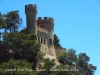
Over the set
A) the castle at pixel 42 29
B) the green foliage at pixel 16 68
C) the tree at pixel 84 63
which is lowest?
the green foliage at pixel 16 68

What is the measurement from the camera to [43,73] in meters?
73.4

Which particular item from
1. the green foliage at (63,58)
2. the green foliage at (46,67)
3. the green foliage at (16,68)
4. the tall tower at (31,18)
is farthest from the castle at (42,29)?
the green foliage at (16,68)

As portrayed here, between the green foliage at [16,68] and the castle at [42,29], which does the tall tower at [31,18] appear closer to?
the castle at [42,29]

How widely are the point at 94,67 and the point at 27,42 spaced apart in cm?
1930

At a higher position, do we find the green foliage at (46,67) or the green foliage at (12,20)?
the green foliage at (12,20)

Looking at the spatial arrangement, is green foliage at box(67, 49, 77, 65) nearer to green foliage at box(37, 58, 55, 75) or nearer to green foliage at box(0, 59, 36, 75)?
green foliage at box(37, 58, 55, 75)

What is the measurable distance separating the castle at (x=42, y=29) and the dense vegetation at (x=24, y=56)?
6.24 feet

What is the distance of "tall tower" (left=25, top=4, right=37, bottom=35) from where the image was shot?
8456 centimetres

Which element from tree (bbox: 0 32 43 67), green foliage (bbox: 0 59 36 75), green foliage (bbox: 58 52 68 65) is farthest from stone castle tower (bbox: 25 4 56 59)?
green foliage (bbox: 0 59 36 75)

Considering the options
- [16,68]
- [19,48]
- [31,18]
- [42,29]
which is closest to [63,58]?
[42,29]

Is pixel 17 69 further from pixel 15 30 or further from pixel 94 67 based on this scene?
pixel 94 67

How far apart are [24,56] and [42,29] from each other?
9663mm

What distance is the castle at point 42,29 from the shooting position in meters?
84.8

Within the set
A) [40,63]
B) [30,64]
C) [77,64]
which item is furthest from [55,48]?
[30,64]
